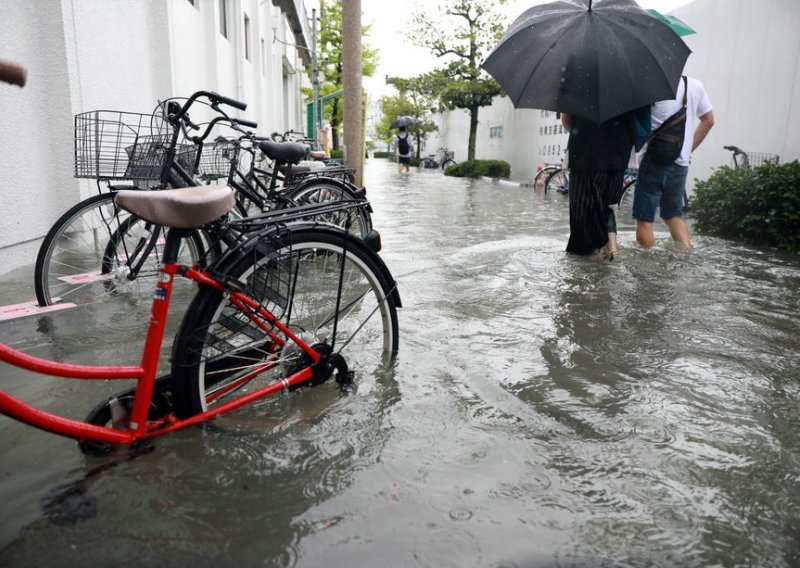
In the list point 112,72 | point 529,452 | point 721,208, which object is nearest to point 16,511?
point 529,452

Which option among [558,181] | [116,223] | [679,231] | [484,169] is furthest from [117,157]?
[484,169]

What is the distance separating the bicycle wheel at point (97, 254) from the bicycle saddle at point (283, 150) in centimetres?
114

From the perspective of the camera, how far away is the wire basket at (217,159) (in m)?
4.52

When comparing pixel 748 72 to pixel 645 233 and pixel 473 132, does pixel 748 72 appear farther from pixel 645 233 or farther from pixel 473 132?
pixel 473 132

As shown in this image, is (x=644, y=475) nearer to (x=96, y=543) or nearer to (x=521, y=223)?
(x=96, y=543)

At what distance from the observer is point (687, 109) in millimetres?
5660

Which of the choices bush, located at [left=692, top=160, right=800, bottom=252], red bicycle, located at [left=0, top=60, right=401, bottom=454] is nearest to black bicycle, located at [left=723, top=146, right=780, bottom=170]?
bush, located at [left=692, top=160, right=800, bottom=252]

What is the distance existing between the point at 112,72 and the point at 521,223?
18.8 ft

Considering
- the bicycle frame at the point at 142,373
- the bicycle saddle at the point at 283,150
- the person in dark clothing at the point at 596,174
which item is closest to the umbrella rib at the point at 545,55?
the person in dark clothing at the point at 596,174

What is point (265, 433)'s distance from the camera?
2.46 meters

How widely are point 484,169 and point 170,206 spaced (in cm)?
2143

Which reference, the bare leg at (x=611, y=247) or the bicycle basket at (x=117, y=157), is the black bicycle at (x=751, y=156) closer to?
the bare leg at (x=611, y=247)

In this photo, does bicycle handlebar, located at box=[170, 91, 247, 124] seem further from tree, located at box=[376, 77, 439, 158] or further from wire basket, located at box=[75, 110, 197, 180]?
tree, located at box=[376, 77, 439, 158]

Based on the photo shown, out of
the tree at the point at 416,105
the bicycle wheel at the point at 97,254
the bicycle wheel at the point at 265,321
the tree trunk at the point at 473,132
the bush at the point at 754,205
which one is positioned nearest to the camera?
the bicycle wheel at the point at 265,321
